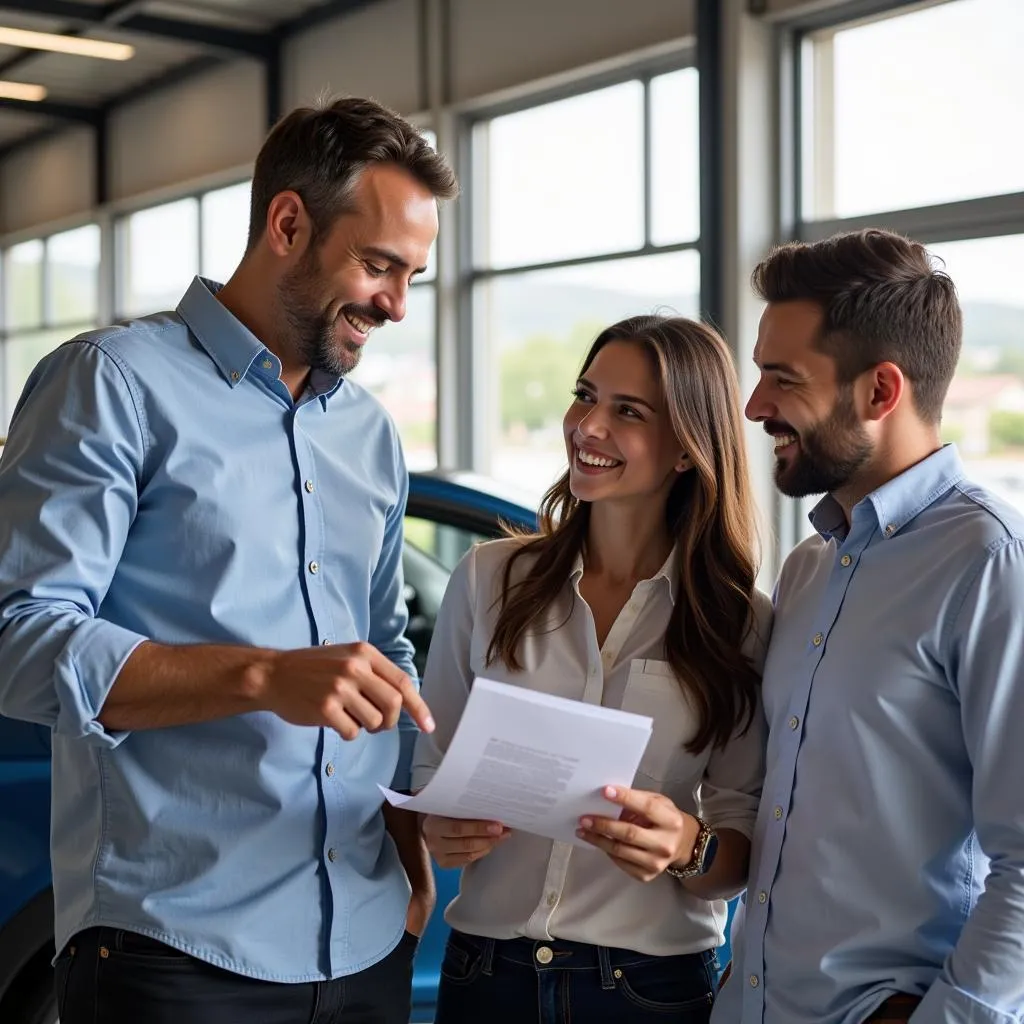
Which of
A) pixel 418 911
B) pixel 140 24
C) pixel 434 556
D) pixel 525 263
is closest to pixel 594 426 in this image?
pixel 418 911

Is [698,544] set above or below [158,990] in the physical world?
above

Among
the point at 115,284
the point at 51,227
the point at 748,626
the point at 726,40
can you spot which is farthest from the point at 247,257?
the point at 51,227

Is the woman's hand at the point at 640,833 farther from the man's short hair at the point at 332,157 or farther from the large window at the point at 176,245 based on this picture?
the large window at the point at 176,245

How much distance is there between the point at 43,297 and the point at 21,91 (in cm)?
281

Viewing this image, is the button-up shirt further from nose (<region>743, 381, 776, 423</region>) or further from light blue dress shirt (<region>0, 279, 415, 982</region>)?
nose (<region>743, 381, 776, 423</region>)

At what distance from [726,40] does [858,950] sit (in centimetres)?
550

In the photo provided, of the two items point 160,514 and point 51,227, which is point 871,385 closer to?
point 160,514

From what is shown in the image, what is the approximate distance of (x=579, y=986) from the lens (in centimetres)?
183

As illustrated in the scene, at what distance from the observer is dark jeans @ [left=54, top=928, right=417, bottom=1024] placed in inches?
64.4

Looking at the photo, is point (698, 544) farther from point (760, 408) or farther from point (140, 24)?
point (140, 24)

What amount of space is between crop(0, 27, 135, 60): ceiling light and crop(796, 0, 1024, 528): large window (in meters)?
5.79

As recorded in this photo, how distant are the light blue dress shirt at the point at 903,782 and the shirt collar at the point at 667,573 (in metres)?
0.28

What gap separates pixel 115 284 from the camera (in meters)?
12.9

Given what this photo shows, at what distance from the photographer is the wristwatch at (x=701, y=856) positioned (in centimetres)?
180
